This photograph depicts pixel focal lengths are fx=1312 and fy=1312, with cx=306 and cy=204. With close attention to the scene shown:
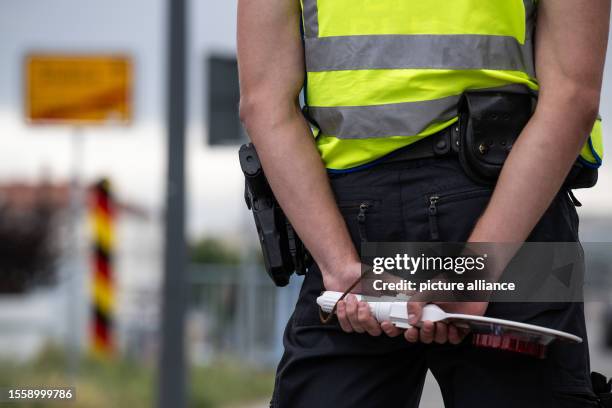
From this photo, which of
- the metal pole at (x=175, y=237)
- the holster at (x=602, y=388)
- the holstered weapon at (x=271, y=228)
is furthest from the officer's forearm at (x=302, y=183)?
the metal pole at (x=175, y=237)

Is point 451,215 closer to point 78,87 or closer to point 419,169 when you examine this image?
point 419,169

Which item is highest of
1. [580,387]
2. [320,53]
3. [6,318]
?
[320,53]

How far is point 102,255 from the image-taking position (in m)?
10.7

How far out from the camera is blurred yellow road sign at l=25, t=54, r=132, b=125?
32.1ft

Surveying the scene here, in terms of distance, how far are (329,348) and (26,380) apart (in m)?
8.60

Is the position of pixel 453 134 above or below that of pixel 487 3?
below

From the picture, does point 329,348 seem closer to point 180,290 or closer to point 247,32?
point 247,32

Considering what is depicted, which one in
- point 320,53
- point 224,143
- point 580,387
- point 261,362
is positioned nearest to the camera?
point 580,387

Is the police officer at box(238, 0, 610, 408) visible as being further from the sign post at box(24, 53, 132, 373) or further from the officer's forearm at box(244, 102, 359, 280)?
the sign post at box(24, 53, 132, 373)

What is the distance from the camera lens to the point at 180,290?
26.7 feet

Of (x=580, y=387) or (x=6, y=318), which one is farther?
(x=6, y=318)

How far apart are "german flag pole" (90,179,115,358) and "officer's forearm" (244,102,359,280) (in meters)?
7.92

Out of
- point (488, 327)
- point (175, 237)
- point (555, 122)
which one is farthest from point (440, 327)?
point (175, 237)

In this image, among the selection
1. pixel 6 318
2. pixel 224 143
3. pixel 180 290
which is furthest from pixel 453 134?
pixel 6 318
